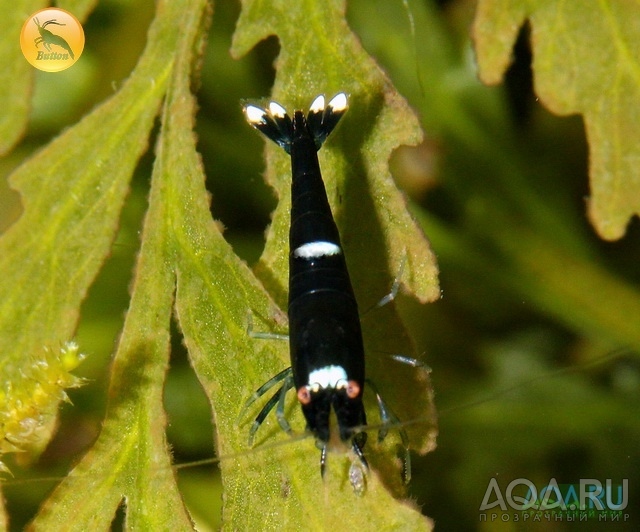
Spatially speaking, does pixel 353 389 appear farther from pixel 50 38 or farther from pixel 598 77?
pixel 50 38

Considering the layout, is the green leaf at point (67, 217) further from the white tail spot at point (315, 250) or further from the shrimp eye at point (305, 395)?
the shrimp eye at point (305, 395)

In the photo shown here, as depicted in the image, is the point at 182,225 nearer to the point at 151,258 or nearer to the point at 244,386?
the point at 151,258

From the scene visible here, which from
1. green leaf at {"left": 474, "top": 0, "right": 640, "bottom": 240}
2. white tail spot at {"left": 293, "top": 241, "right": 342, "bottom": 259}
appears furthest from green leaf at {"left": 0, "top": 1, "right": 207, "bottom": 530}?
green leaf at {"left": 474, "top": 0, "right": 640, "bottom": 240}

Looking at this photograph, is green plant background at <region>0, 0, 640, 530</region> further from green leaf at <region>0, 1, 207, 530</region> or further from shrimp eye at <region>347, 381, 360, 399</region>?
shrimp eye at <region>347, 381, 360, 399</region>

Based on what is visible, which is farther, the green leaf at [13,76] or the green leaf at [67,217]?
the green leaf at [13,76]

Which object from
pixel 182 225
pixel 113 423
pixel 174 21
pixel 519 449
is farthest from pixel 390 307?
pixel 519 449

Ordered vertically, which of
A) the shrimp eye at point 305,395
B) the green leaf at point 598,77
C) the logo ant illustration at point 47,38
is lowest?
the shrimp eye at point 305,395

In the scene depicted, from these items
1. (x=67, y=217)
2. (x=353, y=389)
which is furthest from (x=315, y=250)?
(x=67, y=217)

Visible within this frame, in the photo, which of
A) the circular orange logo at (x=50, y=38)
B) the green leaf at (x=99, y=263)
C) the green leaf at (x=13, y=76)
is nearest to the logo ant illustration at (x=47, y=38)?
the circular orange logo at (x=50, y=38)
